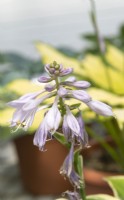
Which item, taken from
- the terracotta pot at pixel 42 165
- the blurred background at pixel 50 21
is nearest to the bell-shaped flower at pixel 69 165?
the terracotta pot at pixel 42 165

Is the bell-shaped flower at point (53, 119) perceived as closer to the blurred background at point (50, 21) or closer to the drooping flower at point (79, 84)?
the drooping flower at point (79, 84)

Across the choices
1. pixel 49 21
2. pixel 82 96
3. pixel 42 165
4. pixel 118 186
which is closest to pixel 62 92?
pixel 82 96

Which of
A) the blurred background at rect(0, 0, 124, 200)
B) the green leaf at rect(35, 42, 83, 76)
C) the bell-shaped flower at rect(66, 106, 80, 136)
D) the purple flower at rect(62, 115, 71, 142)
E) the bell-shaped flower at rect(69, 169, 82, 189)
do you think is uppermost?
the bell-shaped flower at rect(66, 106, 80, 136)

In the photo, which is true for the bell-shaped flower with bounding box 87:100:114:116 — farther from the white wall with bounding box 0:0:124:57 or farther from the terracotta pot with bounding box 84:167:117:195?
the white wall with bounding box 0:0:124:57

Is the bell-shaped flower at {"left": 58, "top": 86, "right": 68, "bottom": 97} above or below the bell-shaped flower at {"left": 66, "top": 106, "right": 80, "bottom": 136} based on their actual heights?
above

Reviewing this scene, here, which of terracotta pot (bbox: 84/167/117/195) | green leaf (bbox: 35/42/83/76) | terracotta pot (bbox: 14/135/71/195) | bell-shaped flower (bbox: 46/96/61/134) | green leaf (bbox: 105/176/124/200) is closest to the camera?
bell-shaped flower (bbox: 46/96/61/134)

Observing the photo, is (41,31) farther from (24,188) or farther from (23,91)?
(23,91)

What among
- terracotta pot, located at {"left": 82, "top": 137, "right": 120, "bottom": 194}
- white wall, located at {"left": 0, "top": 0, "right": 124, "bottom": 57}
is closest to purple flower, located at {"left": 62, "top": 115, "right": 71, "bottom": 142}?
terracotta pot, located at {"left": 82, "top": 137, "right": 120, "bottom": 194}
